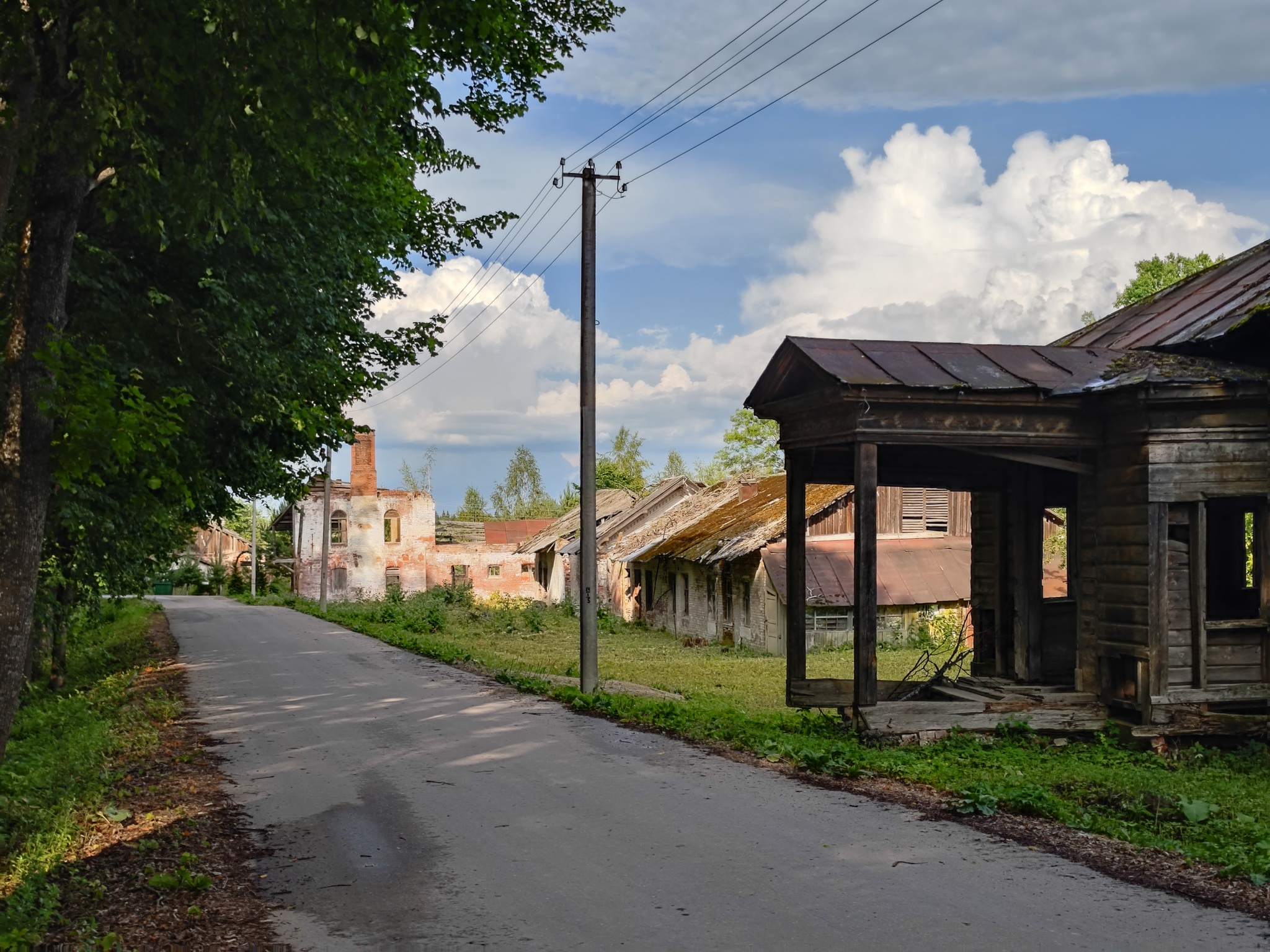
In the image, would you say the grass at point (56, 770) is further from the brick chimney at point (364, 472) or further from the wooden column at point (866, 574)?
the brick chimney at point (364, 472)

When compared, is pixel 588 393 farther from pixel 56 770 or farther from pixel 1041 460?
pixel 56 770

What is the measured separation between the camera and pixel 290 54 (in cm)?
680

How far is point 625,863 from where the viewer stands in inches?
274

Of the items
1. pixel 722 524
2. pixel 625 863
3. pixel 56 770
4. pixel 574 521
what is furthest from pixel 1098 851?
pixel 574 521

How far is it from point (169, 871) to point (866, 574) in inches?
275

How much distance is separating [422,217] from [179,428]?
380 inches

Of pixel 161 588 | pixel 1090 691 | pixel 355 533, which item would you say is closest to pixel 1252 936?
pixel 1090 691

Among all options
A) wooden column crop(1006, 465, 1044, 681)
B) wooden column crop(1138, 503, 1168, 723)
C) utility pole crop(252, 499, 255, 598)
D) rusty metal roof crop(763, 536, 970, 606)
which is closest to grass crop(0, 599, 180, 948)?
wooden column crop(1138, 503, 1168, 723)

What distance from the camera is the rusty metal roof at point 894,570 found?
93.6ft

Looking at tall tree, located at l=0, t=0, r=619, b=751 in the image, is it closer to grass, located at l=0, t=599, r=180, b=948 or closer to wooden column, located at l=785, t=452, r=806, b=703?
grass, located at l=0, t=599, r=180, b=948

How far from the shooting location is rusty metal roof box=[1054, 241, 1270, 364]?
1209cm

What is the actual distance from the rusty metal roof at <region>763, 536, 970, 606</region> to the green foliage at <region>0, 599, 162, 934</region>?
16.3 meters

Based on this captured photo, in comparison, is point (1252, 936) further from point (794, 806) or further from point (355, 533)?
point (355, 533)

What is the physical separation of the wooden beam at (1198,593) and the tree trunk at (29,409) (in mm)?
10979
